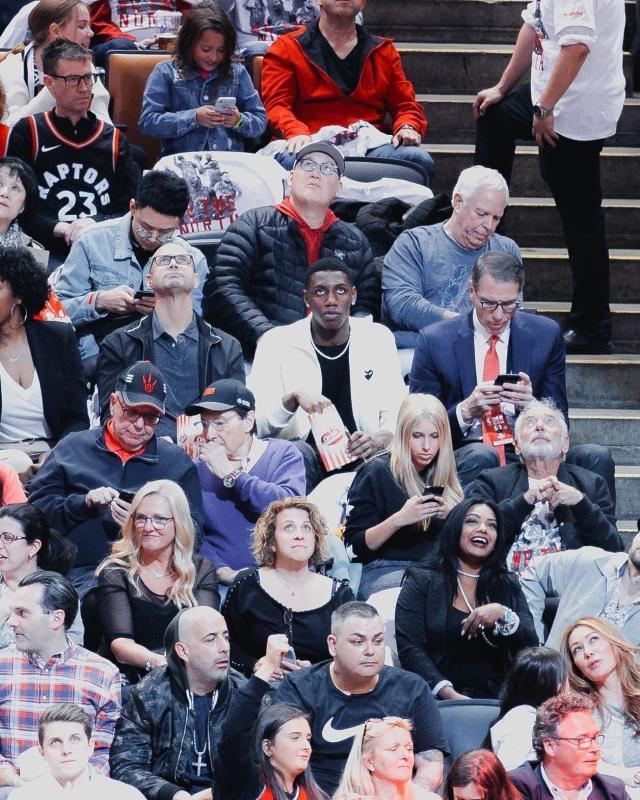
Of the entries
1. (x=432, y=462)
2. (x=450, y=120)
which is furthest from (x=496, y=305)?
(x=450, y=120)

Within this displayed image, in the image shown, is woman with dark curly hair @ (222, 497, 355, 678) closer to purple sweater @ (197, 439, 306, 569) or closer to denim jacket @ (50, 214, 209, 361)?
purple sweater @ (197, 439, 306, 569)

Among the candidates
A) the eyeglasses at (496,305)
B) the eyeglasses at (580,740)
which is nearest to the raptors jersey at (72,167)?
the eyeglasses at (496,305)

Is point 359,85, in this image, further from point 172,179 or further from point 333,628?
point 333,628

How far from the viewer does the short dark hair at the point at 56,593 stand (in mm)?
5773

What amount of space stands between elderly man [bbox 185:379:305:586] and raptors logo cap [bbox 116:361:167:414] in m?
0.18

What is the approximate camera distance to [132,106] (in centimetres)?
921

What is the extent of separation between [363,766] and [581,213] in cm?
349

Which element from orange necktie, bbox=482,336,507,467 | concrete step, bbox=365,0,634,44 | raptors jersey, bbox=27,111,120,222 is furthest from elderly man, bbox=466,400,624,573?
concrete step, bbox=365,0,634,44

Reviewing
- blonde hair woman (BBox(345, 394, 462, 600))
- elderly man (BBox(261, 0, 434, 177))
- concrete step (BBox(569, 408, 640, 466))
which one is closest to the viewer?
blonde hair woman (BBox(345, 394, 462, 600))

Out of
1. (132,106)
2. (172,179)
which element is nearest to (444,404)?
(172,179)

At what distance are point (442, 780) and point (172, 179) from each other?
2.87 m

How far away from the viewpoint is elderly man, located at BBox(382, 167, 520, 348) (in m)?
7.77

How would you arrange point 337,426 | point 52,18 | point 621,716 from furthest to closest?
→ point 52,18 → point 337,426 → point 621,716

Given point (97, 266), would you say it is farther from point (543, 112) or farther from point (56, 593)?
point (56, 593)
